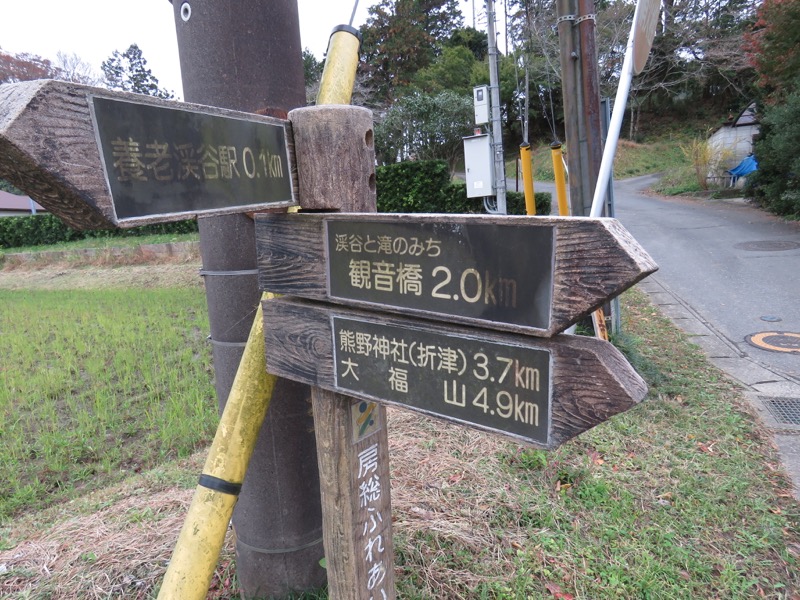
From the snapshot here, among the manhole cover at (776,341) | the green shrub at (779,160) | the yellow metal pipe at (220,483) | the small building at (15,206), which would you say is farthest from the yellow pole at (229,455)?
the small building at (15,206)

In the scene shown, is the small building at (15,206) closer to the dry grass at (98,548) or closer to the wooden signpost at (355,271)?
the dry grass at (98,548)

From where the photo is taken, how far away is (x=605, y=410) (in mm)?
857

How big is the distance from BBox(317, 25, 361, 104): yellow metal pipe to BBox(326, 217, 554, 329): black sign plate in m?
0.40

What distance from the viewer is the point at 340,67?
1385mm

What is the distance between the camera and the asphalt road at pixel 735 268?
502 centimetres

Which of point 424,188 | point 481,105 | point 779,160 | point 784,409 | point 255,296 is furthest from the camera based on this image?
point 424,188

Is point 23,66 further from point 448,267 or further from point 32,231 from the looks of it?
point 448,267

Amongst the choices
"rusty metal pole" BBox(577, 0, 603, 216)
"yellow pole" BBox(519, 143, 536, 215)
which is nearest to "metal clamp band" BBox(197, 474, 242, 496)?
"rusty metal pole" BBox(577, 0, 603, 216)

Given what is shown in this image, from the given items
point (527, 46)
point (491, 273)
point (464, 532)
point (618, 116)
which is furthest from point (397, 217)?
point (527, 46)

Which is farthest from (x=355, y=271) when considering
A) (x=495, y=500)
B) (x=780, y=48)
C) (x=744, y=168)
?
(x=744, y=168)

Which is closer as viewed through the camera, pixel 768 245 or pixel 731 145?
pixel 768 245

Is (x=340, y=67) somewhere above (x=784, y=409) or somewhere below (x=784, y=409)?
above

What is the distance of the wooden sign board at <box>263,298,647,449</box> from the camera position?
0.87 meters

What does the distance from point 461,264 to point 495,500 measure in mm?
1813
